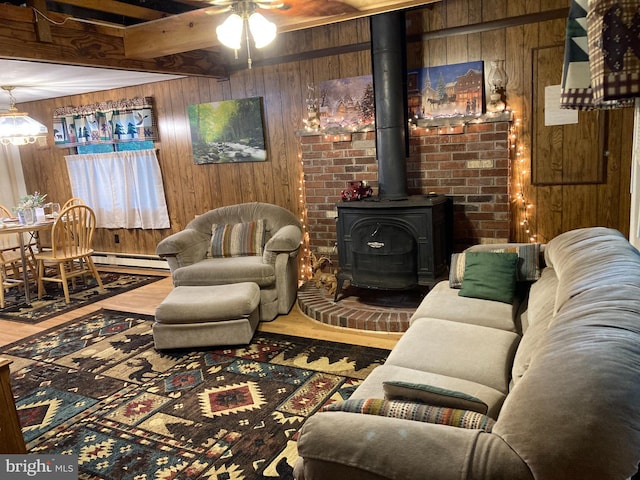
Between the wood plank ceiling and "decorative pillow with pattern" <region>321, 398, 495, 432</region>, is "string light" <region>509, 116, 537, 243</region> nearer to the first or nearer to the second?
the wood plank ceiling

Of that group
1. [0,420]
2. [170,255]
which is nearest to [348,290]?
[170,255]

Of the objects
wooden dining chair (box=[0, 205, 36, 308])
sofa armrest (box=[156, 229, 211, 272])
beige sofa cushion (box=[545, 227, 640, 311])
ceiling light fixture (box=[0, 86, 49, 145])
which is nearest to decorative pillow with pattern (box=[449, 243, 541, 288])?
beige sofa cushion (box=[545, 227, 640, 311])

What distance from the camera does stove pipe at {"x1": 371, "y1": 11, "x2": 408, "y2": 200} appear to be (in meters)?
3.60

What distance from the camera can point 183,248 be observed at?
420cm

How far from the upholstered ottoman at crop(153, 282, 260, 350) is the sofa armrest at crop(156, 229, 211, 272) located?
2.54 ft

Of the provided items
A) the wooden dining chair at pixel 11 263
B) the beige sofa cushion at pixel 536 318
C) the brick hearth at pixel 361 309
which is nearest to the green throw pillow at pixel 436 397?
the beige sofa cushion at pixel 536 318

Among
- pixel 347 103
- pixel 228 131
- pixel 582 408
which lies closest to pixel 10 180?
pixel 228 131

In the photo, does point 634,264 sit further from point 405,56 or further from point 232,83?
point 232,83

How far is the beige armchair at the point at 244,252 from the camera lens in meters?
3.93

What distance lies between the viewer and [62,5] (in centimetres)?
325

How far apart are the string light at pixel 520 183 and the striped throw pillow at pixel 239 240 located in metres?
2.18

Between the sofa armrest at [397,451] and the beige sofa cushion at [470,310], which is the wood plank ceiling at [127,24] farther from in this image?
the sofa armrest at [397,451]

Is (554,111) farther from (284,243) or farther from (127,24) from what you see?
(127,24)

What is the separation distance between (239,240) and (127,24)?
1927mm
